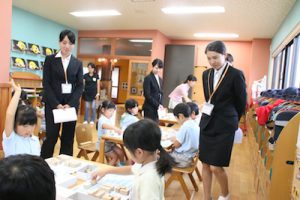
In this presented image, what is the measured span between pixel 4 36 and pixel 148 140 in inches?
113

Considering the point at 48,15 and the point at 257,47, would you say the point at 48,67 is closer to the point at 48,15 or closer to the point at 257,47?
the point at 48,15

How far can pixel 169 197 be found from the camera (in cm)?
A: 276

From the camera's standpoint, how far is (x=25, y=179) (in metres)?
0.53

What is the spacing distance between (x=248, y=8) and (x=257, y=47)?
9.71 feet

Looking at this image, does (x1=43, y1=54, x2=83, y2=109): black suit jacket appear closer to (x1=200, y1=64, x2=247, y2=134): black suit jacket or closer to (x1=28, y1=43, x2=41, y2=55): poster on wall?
(x1=200, y1=64, x2=247, y2=134): black suit jacket

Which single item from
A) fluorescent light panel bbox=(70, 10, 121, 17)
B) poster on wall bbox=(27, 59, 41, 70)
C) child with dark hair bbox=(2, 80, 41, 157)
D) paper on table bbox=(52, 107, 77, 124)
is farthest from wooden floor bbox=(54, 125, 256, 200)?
poster on wall bbox=(27, 59, 41, 70)

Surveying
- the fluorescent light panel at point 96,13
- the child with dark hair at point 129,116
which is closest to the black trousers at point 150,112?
the child with dark hair at point 129,116

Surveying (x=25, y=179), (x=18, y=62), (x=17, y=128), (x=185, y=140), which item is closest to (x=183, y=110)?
(x=185, y=140)

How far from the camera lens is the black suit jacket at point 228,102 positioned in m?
2.22

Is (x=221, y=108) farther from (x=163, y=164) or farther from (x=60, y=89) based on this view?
(x=60, y=89)

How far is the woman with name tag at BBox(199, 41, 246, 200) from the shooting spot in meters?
2.22

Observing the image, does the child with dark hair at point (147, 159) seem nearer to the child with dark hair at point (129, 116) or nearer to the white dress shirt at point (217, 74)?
the white dress shirt at point (217, 74)

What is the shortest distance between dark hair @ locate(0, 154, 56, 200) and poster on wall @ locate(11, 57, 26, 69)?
6233mm

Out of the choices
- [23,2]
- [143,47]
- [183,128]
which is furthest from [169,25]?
[183,128]
